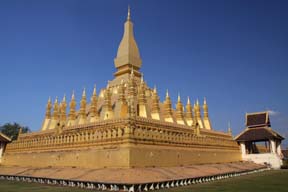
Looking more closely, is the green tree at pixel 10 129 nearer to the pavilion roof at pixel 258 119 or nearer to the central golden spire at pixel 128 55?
the central golden spire at pixel 128 55

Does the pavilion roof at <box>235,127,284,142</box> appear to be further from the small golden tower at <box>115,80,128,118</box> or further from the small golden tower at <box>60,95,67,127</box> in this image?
the small golden tower at <box>60,95,67,127</box>

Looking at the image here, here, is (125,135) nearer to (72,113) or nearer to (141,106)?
(141,106)

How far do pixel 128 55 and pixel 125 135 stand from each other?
58.1 ft

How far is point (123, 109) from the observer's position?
23.5 meters

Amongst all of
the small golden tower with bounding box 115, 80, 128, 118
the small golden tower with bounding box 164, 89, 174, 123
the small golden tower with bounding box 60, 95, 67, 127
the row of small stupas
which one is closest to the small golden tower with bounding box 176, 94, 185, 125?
the row of small stupas

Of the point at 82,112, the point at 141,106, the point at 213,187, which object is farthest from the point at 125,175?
the point at 82,112

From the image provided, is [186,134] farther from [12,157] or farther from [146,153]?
[12,157]

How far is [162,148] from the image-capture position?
20422mm

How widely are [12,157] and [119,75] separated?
52.0ft

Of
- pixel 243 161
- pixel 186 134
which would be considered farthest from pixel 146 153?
pixel 243 161

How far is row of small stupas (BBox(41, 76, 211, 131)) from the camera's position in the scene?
25297mm

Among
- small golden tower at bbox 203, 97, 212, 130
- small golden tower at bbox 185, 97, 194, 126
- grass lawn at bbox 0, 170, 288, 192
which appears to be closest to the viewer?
grass lawn at bbox 0, 170, 288, 192

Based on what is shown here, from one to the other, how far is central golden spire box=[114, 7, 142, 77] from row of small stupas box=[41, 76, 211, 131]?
3131mm

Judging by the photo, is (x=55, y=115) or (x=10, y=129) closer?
(x=55, y=115)
